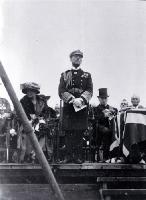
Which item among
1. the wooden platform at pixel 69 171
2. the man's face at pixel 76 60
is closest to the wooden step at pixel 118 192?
the wooden platform at pixel 69 171

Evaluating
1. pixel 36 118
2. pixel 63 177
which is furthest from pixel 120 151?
pixel 36 118

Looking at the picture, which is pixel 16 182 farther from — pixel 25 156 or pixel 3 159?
pixel 3 159

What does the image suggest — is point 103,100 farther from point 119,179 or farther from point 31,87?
point 119,179

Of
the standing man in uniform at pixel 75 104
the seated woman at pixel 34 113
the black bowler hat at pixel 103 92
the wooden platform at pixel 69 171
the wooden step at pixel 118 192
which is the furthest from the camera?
the black bowler hat at pixel 103 92

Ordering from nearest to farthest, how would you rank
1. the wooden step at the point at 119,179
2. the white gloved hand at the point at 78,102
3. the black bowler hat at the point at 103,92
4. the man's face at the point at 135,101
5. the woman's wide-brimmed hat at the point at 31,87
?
the wooden step at the point at 119,179, the white gloved hand at the point at 78,102, the woman's wide-brimmed hat at the point at 31,87, the man's face at the point at 135,101, the black bowler hat at the point at 103,92

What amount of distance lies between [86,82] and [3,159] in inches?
116

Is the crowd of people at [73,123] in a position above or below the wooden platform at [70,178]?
above

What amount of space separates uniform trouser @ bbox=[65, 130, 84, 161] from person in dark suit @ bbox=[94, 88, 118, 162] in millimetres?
970

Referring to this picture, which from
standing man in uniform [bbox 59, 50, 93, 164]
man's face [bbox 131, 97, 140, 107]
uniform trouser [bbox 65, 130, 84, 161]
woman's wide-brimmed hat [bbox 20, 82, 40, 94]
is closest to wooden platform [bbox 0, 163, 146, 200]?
standing man in uniform [bbox 59, 50, 93, 164]

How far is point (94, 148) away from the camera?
9.02 m

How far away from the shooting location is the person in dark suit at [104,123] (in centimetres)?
883

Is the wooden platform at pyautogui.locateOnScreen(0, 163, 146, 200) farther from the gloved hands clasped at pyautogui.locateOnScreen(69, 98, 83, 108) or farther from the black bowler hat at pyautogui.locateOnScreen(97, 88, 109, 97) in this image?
the black bowler hat at pyautogui.locateOnScreen(97, 88, 109, 97)

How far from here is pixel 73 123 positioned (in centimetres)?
772

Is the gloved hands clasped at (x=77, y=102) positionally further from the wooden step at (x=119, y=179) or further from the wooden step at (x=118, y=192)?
the wooden step at (x=118, y=192)
